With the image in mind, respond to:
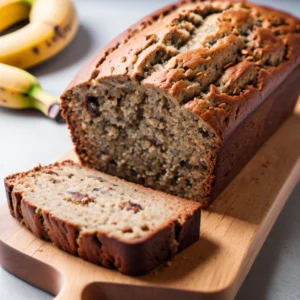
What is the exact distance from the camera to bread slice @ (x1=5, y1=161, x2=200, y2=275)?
7.70ft

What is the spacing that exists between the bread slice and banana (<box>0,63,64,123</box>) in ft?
3.46

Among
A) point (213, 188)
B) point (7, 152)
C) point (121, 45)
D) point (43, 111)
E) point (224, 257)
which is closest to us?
point (224, 257)

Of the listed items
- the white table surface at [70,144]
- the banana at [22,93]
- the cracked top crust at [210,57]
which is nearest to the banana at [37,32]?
the white table surface at [70,144]

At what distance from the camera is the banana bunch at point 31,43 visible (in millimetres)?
3859

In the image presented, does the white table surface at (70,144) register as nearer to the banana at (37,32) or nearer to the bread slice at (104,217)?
the banana at (37,32)

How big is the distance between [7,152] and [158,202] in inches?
55.8

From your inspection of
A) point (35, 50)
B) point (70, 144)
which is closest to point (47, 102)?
point (70, 144)

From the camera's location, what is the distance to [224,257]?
8.23ft

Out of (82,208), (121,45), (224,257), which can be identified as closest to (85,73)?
(121,45)

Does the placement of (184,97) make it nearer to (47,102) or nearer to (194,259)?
(194,259)

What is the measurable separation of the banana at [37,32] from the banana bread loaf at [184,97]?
4.20 ft

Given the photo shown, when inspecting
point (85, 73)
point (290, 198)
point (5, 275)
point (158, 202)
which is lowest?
point (290, 198)

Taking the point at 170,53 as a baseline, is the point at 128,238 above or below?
below

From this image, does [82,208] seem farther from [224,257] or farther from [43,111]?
[43,111]
